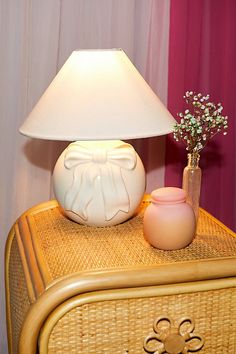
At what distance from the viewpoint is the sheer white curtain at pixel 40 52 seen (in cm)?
162

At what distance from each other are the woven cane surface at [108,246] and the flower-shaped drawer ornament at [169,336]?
13cm

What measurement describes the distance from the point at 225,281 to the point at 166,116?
0.41 meters

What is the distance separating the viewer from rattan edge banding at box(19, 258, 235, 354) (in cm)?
108

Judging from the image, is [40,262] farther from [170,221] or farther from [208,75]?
[208,75]

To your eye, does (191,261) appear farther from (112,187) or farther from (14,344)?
(14,344)

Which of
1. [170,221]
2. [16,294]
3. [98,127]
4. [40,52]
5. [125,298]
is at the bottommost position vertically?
[16,294]

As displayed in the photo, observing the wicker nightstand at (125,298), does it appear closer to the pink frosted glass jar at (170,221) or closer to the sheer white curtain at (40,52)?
the pink frosted glass jar at (170,221)

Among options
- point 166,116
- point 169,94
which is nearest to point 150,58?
point 169,94

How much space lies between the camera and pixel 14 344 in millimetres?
1471

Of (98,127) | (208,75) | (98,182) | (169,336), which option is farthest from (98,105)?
(208,75)

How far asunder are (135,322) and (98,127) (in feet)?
1.39

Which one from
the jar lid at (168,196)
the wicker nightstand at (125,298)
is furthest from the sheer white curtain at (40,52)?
the jar lid at (168,196)

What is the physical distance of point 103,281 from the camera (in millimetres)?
1106

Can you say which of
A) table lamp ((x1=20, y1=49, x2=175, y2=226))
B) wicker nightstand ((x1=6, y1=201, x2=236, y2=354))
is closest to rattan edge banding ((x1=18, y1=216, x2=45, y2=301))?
wicker nightstand ((x1=6, y1=201, x2=236, y2=354))
